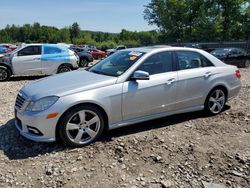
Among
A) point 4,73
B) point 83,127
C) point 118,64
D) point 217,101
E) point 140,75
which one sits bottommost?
point 4,73

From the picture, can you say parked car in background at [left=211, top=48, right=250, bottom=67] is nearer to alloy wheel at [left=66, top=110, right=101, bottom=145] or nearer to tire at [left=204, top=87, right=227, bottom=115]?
tire at [left=204, top=87, right=227, bottom=115]

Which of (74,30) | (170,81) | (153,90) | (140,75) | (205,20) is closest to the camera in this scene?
(140,75)

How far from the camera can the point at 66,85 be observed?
493 cm

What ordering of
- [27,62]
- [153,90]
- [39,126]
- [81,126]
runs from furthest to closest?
[27,62], [153,90], [81,126], [39,126]

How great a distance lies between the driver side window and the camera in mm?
5453

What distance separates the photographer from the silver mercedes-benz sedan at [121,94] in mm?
4629

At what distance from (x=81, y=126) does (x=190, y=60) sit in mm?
2571

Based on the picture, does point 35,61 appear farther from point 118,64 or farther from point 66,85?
point 66,85

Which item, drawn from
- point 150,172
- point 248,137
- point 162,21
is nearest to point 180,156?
point 150,172

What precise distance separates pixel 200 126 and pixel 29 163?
3.07 meters

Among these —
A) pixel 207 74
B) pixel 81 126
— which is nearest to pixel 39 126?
pixel 81 126

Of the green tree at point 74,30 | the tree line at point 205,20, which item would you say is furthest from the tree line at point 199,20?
the green tree at point 74,30

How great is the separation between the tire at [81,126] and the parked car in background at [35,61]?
871 cm

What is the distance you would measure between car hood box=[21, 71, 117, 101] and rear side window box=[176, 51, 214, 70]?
1.49 metres
